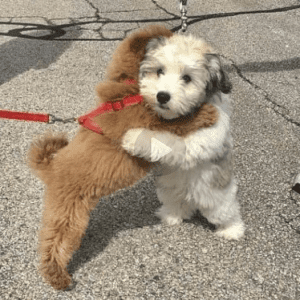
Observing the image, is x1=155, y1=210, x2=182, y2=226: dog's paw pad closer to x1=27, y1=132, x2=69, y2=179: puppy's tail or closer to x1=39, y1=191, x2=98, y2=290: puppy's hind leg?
x1=39, y1=191, x2=98, y2=290: puppy's hind leg

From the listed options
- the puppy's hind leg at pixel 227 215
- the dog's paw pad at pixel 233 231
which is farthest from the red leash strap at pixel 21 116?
the dog's paw pad at pixel 233 231

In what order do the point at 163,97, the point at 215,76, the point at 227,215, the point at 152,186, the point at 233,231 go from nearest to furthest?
the point at 163,97 → the point at 215,76 → the point at 227,215 → the point at 233,231 → the point at 152,186

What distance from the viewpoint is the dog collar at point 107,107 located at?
6.19 feet

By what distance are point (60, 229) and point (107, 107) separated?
2.56ft

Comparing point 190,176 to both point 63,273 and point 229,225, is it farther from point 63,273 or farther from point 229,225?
point 63,273

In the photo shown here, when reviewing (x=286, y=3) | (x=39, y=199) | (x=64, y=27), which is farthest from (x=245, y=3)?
(x=39, y=199)

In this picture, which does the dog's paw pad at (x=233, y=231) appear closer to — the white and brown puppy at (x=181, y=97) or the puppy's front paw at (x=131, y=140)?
the white and brown puppy at (x=181, y=97)

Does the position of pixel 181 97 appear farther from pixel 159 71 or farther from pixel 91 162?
pixel 91 162

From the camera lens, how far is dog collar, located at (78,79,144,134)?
189 cm

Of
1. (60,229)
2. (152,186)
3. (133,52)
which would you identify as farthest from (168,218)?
(133,52)

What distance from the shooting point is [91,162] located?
1.94 m

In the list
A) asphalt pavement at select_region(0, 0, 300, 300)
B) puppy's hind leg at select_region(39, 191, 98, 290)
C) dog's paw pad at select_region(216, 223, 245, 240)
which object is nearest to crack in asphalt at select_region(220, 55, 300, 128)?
asphalt pavement at select_region(0, 0, 300, 300)

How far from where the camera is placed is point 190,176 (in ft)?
7.16

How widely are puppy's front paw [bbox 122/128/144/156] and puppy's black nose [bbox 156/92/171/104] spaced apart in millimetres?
192
